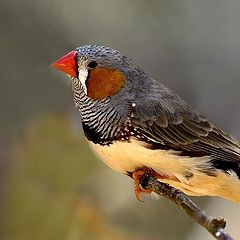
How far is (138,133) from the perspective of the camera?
1906 millimetres

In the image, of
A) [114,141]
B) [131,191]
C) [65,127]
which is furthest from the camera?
[65,127]

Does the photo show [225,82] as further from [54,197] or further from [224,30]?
[54,197]

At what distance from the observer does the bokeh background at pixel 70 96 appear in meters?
3.43

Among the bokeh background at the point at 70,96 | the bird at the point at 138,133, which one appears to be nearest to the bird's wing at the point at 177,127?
the bird at the point at 138,133

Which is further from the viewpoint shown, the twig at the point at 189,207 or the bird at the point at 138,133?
the bird at the point at 138,133

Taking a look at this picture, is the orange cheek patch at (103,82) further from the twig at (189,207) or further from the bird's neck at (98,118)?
the twig at (189,207)

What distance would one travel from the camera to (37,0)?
3951mm

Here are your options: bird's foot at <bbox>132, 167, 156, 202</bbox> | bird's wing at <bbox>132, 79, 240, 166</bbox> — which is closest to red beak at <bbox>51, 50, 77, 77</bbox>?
bird's wing at <bbox>132, 79, 240, 166</bbox>

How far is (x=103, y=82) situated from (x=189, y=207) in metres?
0.60

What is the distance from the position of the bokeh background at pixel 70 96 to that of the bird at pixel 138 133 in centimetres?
128

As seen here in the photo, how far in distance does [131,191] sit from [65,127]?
0.49 metres

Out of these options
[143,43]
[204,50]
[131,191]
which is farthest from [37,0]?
[131,191]

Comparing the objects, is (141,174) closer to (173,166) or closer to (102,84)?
(173,166)

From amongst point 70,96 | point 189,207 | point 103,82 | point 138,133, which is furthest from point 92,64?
point 70,96
